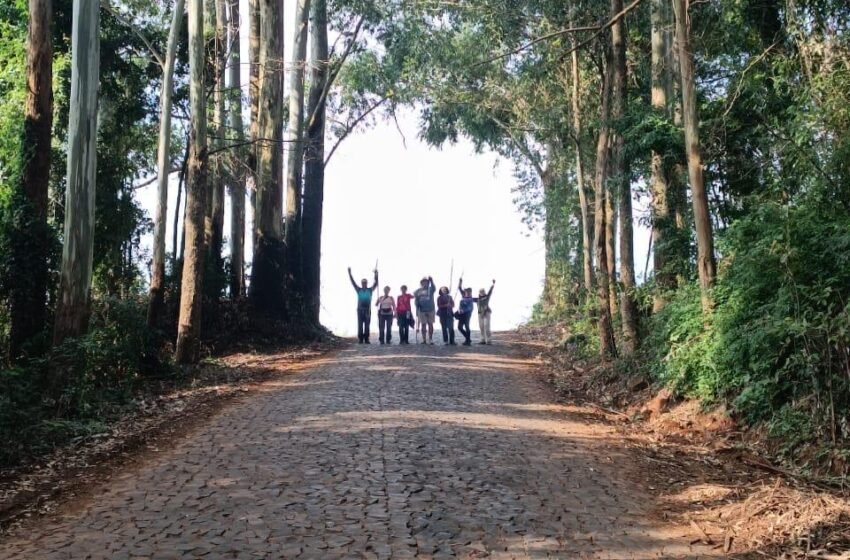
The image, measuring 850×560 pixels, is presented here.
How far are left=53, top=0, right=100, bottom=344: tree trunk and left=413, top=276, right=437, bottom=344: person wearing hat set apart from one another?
11254 millimetres

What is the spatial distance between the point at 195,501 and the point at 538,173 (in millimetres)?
A: 30527

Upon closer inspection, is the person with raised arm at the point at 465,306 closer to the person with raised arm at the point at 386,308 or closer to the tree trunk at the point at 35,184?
the person with raised arm at the point at 386,308

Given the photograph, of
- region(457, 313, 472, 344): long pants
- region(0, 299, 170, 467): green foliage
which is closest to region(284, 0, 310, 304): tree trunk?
region(457, 313, 472, 344): long pants

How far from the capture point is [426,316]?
73.9ft

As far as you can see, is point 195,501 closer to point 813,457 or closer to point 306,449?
point 306,449

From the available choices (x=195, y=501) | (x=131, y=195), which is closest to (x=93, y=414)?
(x=195, y=501)

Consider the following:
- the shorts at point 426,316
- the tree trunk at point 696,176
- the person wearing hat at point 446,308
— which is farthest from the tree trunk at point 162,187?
the tree trunk at point 696,176

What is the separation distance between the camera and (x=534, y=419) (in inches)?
444

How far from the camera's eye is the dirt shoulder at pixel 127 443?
7.25m

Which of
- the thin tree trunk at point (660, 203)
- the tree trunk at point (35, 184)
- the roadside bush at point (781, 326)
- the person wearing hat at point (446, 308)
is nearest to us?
the roadside bush at point (781, 326)

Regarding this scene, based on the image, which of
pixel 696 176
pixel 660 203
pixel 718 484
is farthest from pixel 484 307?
pixel 718 484

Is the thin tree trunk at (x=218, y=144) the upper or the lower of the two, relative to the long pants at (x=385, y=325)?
upper

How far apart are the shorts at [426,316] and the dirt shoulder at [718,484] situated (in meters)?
9.14

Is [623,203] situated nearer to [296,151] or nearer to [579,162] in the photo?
[579,162]
